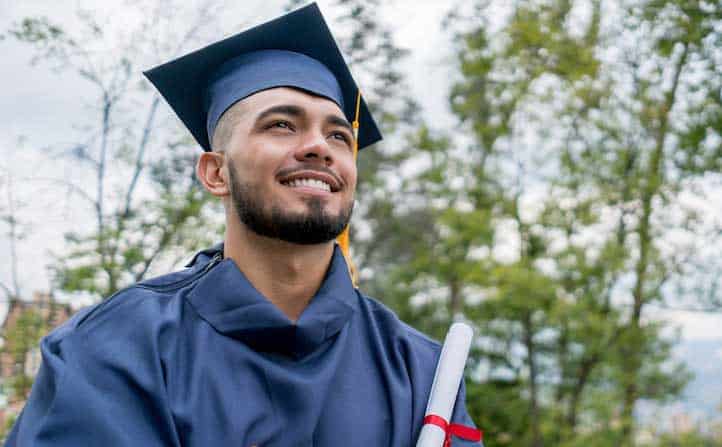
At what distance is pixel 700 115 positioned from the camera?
355 inches

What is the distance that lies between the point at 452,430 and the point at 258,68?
122 centimetres

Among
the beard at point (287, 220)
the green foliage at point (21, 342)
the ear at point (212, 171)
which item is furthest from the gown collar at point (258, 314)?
the green foliage at point (21, 342)

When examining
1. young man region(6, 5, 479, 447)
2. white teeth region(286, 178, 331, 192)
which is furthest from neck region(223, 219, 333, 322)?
white teeth region(286, 178, 331, 192)

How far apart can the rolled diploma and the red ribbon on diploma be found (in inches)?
0.4

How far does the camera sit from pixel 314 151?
202cm

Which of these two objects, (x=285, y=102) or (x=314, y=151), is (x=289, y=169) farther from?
(x=285, y=102)

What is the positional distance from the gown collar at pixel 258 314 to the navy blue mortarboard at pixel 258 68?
1.83ft

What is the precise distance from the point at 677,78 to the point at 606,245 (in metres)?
2.55

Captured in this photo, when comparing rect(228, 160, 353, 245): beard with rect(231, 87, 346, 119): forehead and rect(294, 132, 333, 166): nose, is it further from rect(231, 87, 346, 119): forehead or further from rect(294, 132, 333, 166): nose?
rect(231, 87, 346, 119): forehead

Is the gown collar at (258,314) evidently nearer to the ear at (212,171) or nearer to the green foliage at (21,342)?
the ear at (212,171)

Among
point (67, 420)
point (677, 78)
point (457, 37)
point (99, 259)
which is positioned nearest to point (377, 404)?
point (67, 420)

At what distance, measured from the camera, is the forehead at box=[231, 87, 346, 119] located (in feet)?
6.93

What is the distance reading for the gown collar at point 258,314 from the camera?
191cm

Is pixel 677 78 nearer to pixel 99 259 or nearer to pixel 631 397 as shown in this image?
pixel 631 397
